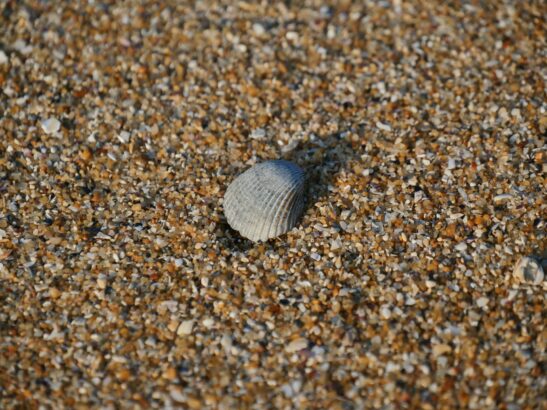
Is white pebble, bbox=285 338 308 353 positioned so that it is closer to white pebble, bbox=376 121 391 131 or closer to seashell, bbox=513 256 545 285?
seashell, bbox=513 256 545 285

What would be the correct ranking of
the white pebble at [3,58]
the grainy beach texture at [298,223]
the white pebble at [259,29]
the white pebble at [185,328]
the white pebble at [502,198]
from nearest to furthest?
the grainy beach texture at [298,223], the white pebble at [185,328], the white pebble at [502,198], the white pebble at [3,58], the white pebble at [259,29]

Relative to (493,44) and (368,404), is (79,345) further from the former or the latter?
(493,44)

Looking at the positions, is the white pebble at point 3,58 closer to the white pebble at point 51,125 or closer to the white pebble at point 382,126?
the white pebble at point 51,125

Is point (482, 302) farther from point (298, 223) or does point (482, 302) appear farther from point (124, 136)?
point (124, 136)

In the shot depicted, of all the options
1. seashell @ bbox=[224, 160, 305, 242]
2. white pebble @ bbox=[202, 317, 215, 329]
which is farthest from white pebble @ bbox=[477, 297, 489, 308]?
white pebble @ bbox=[202, 317, 215, 329]

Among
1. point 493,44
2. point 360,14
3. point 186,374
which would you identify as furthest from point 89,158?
point 493,44

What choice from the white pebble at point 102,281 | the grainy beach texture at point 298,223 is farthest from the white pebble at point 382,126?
the white pebble at point 102,281

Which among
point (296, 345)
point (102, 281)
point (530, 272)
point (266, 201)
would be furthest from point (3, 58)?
point (530, 272)
